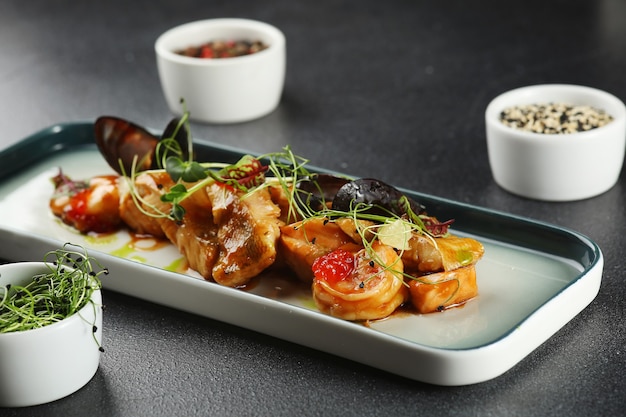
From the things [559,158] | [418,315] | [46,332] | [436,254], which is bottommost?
[559,158]

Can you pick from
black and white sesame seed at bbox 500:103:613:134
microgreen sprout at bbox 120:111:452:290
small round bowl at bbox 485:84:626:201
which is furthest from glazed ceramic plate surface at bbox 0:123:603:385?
black and white sesame seed at bbox 500:103:613:134

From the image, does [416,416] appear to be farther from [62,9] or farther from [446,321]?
[62,9]

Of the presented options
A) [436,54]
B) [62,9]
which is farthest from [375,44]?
[62,9]

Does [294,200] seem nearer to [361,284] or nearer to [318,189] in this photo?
[318,189]

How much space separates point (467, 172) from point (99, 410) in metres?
1.86

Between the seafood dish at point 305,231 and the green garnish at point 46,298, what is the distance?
1.47 ft

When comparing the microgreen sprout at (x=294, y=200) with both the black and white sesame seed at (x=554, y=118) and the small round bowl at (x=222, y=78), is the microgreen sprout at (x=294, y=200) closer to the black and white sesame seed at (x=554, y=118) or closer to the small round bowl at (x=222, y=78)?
the black and white sesame seed at (x=554, y=118)

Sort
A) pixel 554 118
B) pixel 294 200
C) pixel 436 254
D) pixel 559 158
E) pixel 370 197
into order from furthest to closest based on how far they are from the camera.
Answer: pixel 554 118
pixel 559 158
pixel 294 200
pixel 370 197
pixel 436 254

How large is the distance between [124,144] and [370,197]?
1.07 meters

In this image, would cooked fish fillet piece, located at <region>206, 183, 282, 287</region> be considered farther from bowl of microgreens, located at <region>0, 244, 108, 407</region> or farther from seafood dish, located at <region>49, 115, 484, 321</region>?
bowl of microgreens, located at <region>0, 244, 108, 407</region>

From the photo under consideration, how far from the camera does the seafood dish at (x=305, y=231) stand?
8.70 ft

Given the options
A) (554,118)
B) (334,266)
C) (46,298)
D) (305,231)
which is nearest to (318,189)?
(305,231)

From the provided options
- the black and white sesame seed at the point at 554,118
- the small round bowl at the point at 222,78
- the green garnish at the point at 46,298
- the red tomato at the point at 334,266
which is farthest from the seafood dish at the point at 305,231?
the small round bowl at the point at 222,78

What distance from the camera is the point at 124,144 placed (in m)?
3.49
